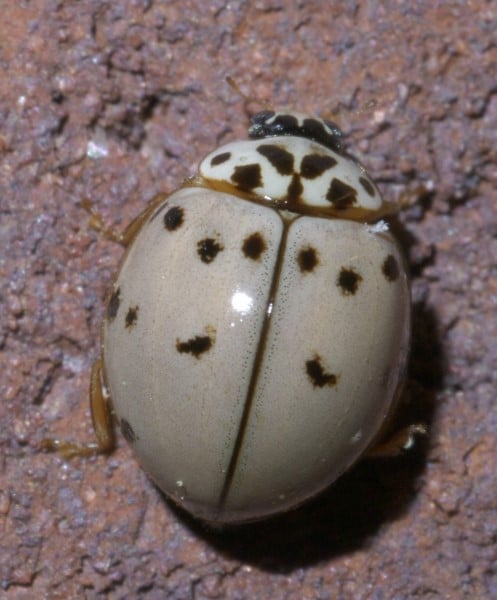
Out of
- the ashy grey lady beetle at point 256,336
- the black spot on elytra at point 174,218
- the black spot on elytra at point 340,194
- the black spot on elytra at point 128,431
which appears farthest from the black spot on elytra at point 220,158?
the black spot on elytra at point 128,431

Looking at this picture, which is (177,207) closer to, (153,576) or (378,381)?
(378,381)

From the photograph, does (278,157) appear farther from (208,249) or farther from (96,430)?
(96,430)

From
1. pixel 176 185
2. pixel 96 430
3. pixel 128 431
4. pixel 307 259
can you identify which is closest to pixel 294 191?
pixel 307 259

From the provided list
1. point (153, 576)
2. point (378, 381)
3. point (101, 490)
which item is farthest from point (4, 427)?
point (378, 381)

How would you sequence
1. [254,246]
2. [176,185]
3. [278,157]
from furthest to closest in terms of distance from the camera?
1. [176,185]
2. [278,157]
3. [254,246]

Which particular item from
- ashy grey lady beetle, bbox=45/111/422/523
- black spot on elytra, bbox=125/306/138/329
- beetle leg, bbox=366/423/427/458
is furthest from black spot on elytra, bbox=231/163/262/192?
beetle leg, bbox=366/423/427/458
